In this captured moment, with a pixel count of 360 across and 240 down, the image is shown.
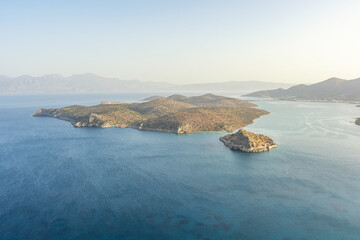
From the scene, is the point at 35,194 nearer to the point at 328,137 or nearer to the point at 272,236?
the point at 272,236

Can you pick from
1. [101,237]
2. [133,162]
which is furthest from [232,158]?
[101,237]

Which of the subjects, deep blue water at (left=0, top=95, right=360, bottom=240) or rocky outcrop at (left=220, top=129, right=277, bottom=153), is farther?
rocky outcrop at (left=220, top=129, right=277, bottom=153)

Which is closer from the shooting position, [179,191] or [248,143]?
[179,191]

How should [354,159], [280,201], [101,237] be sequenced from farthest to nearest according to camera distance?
1. [354,159]
2. [280,201]
3. [101,237]

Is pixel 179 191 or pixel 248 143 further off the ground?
pixel 248 143
